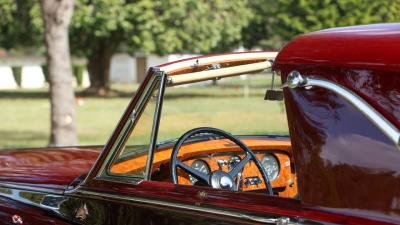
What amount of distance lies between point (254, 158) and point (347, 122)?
1.32 metres

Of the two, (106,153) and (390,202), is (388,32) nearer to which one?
(390,202)

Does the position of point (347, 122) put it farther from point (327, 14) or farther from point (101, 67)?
point (101, 67)

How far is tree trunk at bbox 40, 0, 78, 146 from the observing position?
34.0 ft

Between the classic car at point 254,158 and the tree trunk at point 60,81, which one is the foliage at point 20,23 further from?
the classic car at point 254,158

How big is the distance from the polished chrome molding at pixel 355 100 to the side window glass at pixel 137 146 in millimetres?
788

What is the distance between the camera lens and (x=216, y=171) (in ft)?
10.5

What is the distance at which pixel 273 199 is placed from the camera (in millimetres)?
2438

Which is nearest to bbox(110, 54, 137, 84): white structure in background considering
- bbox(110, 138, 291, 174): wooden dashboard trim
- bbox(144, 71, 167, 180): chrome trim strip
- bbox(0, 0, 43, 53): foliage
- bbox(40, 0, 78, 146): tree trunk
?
bbox(0, 0, 43, 53): foliage

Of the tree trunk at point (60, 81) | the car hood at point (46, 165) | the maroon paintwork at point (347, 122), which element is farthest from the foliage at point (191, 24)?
the maroon paintwork at point (347, 122)

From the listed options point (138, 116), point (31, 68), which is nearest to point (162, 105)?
point (138, 116)

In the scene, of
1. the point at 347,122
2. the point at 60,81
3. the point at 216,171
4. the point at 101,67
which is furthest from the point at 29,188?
the point at 101,67

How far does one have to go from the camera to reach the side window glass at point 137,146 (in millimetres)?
2957

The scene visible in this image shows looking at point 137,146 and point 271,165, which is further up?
point 137,146

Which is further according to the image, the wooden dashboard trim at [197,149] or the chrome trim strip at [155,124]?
the wooden dashboard trim at [197,149]
